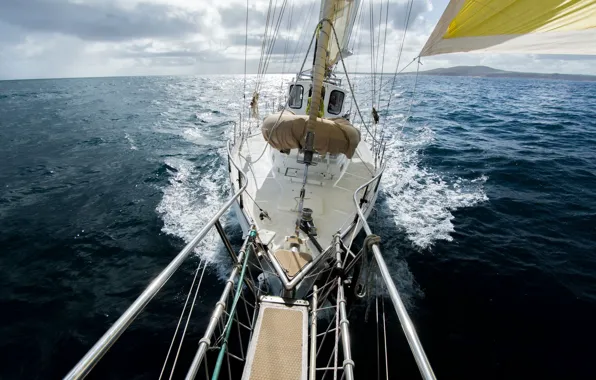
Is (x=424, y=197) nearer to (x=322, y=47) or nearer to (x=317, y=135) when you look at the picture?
(x=317, y=135)

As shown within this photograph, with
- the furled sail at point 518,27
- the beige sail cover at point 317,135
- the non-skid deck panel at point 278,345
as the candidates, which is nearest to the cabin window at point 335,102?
the beige sail cover at point 317,135

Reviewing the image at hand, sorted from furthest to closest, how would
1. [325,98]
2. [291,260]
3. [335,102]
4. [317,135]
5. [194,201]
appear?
[194,201], [335,102], [325,98], [317,135], [291,260]

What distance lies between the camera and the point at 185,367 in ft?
19.1

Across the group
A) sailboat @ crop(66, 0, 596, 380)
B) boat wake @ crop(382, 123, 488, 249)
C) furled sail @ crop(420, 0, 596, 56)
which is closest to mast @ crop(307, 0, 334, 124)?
sailboat @ crop(66, 0, 596, 380)

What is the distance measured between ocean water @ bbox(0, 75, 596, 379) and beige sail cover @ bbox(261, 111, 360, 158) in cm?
413

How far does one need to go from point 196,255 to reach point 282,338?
6428mm

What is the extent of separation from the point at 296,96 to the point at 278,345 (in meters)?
9.40

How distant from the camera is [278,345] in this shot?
129 inches

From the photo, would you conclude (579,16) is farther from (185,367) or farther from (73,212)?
(73,212)

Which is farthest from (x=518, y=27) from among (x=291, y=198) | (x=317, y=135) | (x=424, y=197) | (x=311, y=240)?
(x=424, y=197)

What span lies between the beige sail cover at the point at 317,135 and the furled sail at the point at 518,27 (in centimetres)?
375

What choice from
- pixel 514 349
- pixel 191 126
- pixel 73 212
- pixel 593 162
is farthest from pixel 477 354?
pixel 191 126

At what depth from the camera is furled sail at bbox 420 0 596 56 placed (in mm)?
2316

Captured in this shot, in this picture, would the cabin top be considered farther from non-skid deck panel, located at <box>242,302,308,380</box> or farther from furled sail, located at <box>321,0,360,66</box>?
non-skid deck panel, located at <box>242,302,308,380</box>
